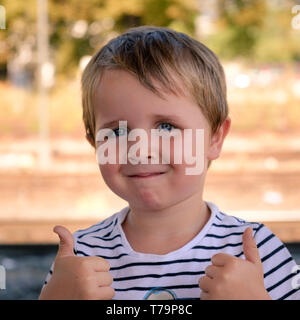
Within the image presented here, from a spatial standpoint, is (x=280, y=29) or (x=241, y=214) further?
(x=280, y=29)

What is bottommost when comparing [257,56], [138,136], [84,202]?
[138,136]

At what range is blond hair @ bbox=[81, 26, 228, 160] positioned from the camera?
0.84m

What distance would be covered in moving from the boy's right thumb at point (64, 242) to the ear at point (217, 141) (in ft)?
0.91

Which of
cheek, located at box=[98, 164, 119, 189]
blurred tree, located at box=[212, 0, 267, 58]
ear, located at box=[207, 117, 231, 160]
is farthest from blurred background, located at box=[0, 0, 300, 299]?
cheek, located at box=[98, 164, 119, 189]

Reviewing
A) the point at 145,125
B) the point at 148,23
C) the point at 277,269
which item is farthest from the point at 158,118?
the point at 148,23

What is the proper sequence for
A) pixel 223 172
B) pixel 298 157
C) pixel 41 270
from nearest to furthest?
pixel 41 270 → pixel 223 172 → pixel 298 157

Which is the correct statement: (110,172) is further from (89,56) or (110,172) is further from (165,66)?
(89,56)

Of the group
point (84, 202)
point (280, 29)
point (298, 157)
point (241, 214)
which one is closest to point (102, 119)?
point (241, 214)

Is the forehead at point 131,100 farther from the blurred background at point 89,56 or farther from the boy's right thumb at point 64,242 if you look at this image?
the blurred background at point 89,56

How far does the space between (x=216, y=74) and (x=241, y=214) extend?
4.52 meters

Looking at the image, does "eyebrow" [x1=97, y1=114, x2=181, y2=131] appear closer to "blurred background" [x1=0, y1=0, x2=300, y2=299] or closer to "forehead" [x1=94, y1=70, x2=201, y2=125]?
"forehead" [x1=94, y1=70, x2=201, y2=125]

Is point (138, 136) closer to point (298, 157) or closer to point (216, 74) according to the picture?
point (216, 74)

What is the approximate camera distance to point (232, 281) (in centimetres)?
74

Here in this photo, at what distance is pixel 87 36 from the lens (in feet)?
27.9
